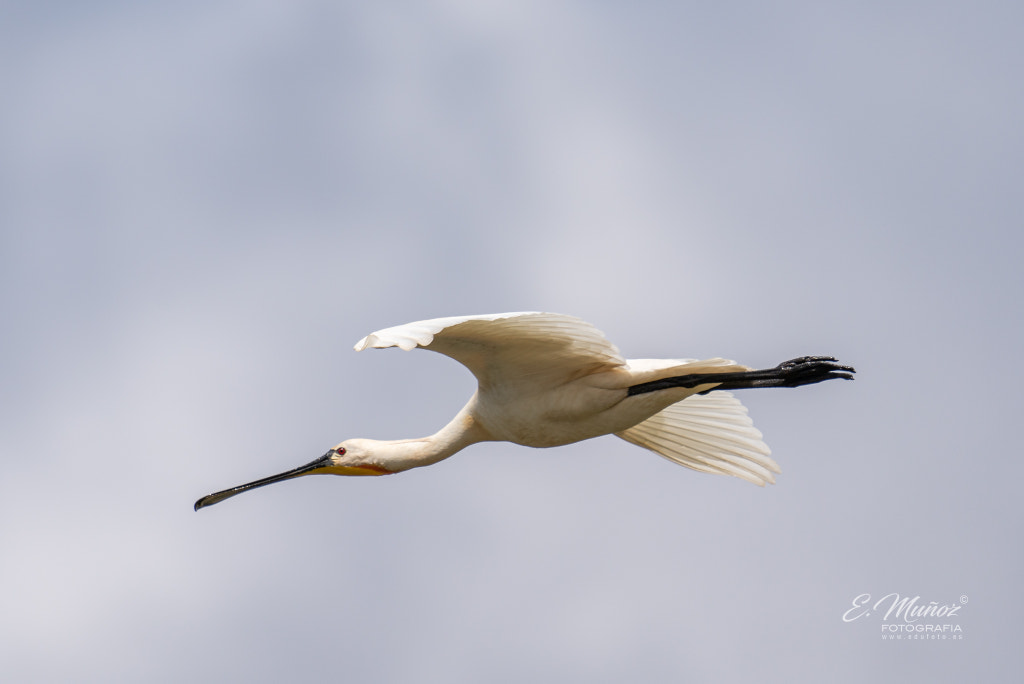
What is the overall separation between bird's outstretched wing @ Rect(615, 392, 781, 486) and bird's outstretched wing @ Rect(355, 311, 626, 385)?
212 centimetres

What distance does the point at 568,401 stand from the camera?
535 inches

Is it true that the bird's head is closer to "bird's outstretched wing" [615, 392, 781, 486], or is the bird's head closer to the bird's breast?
the bird's breast

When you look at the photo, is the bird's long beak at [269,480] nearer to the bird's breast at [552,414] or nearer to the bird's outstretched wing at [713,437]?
the bird's breast at [552,414]

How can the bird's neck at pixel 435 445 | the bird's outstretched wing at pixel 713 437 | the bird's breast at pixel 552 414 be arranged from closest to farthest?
the bird's breast at pixel 552 414
the bird's neck at pixel 435 445
the bird's outstretched wing at pixel 713 437

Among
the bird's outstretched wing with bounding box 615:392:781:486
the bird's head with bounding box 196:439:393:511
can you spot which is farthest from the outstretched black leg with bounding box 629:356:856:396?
the bird's head with bounding box 196:439:393:511

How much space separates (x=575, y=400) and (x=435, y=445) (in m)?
1.73

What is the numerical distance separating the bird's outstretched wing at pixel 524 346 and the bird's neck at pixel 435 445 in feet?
2.32

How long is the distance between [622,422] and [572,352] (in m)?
1.20

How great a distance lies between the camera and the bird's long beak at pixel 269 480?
1507 cm

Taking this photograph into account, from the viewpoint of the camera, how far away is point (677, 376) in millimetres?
13500

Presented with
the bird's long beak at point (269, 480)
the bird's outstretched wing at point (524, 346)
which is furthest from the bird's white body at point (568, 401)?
the bird's long beak at point (269, 480)

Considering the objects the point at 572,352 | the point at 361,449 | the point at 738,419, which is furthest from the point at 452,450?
the point at 738,419

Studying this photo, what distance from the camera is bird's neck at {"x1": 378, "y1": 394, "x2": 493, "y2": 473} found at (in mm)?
14281

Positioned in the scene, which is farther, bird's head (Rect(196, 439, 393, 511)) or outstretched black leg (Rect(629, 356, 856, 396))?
bird's head (Rect(196, 439, 393, 511))
